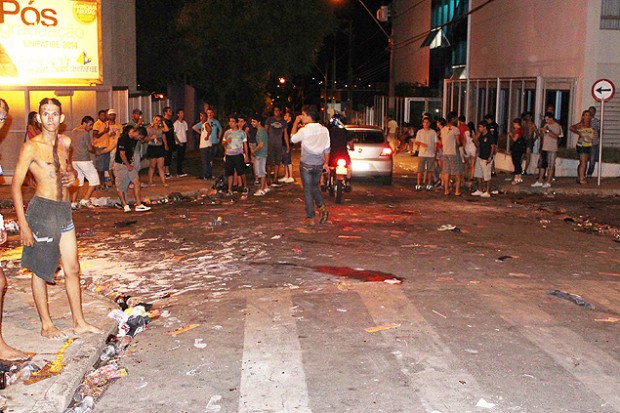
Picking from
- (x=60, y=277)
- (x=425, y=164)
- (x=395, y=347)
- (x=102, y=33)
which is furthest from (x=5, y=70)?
(x=395, y=347)

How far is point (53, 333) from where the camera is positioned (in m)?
6.70

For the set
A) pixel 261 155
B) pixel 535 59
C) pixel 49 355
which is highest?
pixel 535 59

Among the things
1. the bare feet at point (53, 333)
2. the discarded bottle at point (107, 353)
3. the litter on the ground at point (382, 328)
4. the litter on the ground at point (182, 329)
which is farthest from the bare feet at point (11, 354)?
the litter on the ground at point (382, 328)

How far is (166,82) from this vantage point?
35656mm

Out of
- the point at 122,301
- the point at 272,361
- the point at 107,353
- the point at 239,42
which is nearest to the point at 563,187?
the point at 122,301

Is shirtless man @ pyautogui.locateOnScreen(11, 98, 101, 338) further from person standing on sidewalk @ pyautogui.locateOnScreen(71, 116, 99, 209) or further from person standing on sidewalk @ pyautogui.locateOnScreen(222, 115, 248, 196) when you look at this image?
person standing on sidewalk @ pyautogui.locateOnScreen(222, 115, 248, 196)

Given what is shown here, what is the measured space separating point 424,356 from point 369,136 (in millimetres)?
15153

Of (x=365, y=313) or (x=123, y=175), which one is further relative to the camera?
(x=123, y=175)

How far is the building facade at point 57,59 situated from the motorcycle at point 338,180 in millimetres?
7675

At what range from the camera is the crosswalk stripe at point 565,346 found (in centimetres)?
580

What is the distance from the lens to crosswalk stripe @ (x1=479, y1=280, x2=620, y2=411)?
19.0ft

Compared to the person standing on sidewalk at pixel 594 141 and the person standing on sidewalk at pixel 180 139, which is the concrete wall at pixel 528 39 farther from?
the person standing on sidewalk at pixel 180 139

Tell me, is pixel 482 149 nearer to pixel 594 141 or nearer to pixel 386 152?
pixel 386 152

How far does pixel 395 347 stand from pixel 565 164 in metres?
17.0
